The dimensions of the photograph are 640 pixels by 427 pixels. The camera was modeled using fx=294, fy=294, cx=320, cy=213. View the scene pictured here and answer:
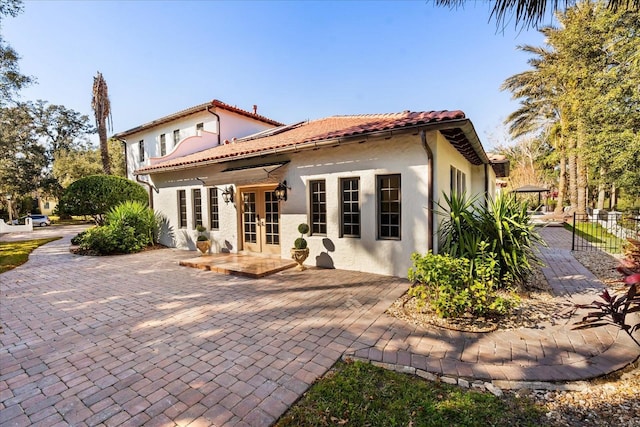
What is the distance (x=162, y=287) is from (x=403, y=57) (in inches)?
559

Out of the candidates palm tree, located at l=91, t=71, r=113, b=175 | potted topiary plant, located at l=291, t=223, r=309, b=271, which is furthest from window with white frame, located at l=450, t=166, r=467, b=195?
palm tree, located at l=91, t=71, r=113, b=175

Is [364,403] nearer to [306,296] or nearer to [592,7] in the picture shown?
[306,296]

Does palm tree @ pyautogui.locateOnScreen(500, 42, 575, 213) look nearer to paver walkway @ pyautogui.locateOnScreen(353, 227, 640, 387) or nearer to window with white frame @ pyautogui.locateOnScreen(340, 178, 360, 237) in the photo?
window with white frame @ pyautogui.locateOnScreen(340, 178, 360, 237)

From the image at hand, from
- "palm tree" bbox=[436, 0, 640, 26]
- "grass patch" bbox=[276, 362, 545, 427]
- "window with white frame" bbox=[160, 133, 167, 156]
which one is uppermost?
"window with white frame" bbox=[160, 133, 167, 156]

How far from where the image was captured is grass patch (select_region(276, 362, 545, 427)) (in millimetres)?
3270

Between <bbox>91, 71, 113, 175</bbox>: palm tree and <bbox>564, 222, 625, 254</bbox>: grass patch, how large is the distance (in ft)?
120

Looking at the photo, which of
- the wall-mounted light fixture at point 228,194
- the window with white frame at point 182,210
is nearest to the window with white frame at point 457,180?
the wall-mounted light fixture at point 228,194

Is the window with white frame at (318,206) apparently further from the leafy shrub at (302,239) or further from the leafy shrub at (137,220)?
the leafy shrub at (137,220)

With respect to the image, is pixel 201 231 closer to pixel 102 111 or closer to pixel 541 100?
pixel 102 111

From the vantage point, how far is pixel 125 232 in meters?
15.2

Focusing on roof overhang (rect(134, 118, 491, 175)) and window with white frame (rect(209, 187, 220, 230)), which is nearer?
roof overhang (rect(134, 118, 491, 175))

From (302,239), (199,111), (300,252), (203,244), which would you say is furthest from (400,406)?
(199,111)

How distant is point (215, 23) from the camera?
41.6ft

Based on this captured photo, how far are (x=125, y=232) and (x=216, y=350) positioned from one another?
13302 mm
